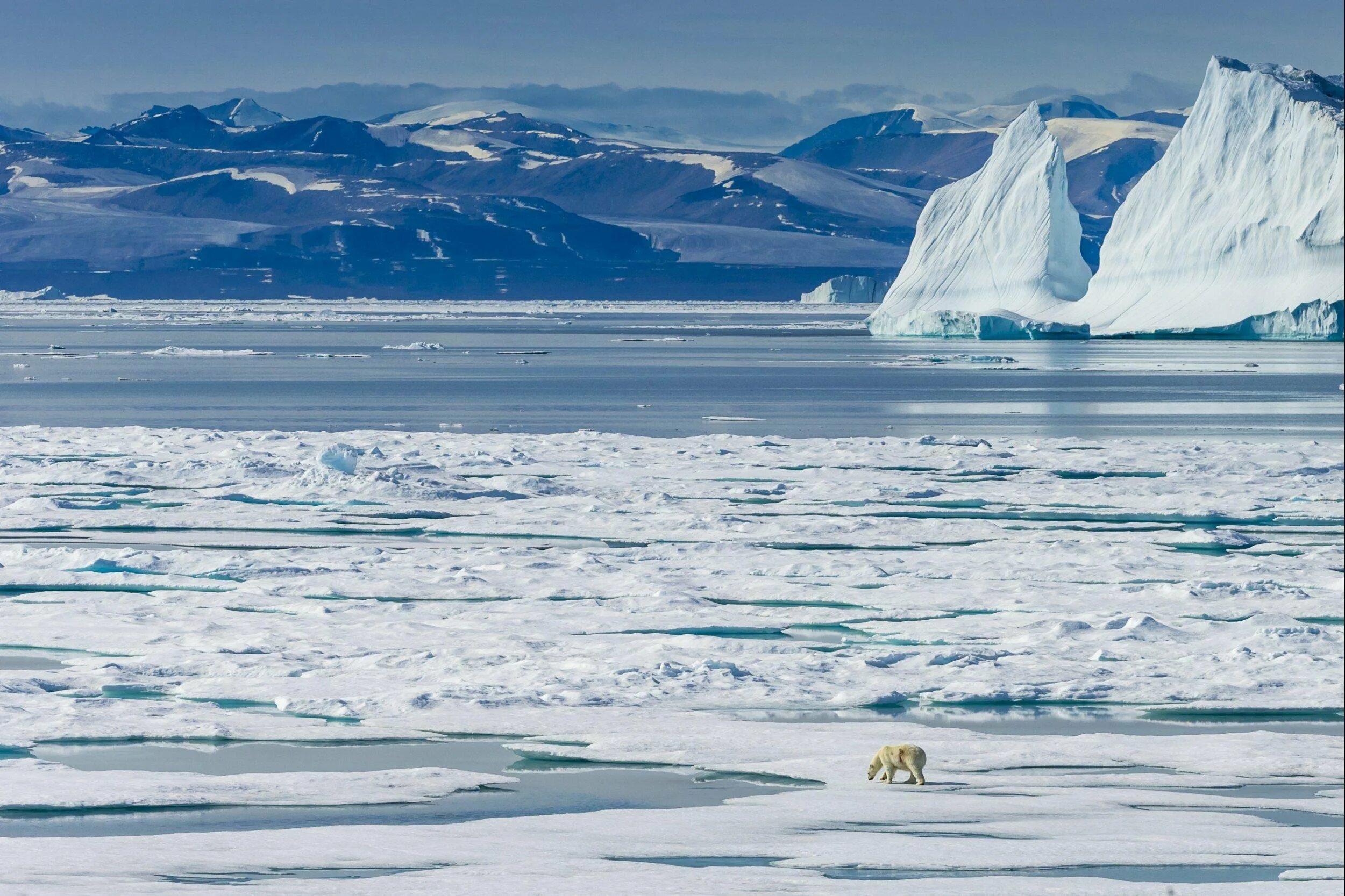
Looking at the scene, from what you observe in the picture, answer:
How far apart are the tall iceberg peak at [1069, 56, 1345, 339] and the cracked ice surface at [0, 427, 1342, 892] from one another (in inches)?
1161

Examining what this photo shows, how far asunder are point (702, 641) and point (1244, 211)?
41579 millimetres

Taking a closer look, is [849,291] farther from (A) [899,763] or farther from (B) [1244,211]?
(A) [899,763]

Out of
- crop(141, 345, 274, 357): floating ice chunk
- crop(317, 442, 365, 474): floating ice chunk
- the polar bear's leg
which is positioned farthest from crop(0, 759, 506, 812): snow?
crop(141, 345, 274, 357): floating ice chunk

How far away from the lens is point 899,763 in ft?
23.4

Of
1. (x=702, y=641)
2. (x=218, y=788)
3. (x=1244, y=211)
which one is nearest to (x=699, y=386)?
(x=1244, y=211)

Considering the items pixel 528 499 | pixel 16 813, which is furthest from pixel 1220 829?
pixel 528 499

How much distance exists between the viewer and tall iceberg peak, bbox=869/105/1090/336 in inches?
2152

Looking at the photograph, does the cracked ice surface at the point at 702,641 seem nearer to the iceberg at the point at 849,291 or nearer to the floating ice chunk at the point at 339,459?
the floating ice chunk at the point at 339,459

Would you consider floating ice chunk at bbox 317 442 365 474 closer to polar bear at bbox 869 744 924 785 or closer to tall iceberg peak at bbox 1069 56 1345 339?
polar bear at bbox 869 744 924 785

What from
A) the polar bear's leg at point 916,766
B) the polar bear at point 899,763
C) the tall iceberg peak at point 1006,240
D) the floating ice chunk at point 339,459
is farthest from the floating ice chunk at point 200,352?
the polar bear's leg at point 916,766

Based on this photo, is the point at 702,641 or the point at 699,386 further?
the point at 699,386

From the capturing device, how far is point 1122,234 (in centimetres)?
5303

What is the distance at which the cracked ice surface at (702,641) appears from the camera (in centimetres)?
627

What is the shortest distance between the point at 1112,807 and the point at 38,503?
11.8 m
